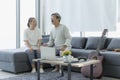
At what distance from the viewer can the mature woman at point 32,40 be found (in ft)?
15.4

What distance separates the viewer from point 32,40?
4828 millimetres

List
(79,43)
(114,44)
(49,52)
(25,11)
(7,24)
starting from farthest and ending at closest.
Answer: (25,11) < (7,24) < (79,43) < (114,44) < (49,52)

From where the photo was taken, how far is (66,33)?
4453 mm

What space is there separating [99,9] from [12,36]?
2535 mm

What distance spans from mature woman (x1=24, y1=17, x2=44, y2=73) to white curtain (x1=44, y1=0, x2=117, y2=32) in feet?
4.62

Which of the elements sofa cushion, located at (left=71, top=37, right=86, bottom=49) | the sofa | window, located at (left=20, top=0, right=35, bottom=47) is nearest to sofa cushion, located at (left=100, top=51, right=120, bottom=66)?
the sofa

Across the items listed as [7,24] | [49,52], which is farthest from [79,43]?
[7,24]

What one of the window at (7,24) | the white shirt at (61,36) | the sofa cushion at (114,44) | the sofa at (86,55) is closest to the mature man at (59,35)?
the white shirt at (61,36)

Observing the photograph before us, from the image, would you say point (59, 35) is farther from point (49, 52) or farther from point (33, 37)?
point (49, 52)

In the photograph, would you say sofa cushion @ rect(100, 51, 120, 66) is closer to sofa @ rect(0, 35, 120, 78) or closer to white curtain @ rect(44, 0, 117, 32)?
sofa @ rect(0, 35, 120, 78)

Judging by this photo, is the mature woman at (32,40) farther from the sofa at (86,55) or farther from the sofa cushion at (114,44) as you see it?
the sofa cushion at (114,44)

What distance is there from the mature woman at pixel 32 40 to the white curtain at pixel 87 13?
1407 millimetres

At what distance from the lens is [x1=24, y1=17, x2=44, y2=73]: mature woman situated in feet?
15.4

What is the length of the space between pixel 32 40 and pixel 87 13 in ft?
5.57
